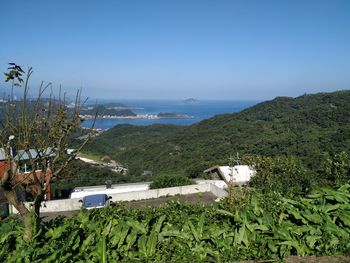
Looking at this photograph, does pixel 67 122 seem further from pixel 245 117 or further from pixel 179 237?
pixel 245 117

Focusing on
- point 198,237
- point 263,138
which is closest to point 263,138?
point 263,138

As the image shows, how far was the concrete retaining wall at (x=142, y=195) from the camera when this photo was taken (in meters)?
18.0

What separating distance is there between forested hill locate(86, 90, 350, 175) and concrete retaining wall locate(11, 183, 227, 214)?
57.0ft

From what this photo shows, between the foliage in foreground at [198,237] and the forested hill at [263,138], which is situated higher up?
the foliage in foreground at [198,237]

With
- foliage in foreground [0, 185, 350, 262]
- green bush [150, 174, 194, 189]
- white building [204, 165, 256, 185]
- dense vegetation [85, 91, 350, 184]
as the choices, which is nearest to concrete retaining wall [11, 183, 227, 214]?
green bush [150, 174, 194, 189]

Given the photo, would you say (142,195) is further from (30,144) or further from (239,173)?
(30,144)

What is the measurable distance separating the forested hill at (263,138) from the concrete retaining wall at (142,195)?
1739 centimetres

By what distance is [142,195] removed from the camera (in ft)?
65.7

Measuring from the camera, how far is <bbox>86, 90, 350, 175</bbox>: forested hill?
146 feet

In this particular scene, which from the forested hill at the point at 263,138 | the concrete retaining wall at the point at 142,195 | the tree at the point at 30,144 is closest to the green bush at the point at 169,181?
the concrete retaining wall at the point at 142,195

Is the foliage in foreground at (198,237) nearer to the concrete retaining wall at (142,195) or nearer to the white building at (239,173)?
the concrete retaining wall at (142,195)

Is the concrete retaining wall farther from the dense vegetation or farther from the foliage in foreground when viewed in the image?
the dense vegetation

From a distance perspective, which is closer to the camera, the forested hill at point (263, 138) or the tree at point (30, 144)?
the tree at point (30, 144)

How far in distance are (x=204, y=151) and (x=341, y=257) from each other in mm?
58532
